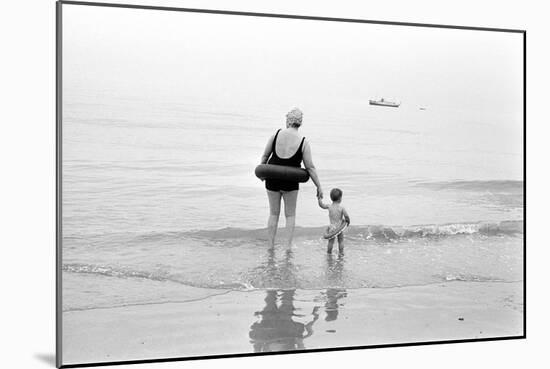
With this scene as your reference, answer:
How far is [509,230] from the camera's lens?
21.5ft

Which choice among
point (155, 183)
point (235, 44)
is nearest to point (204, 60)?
point (235, 44)

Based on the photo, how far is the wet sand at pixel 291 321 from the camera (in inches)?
219

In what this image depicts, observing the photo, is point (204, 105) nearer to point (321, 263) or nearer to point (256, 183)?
point (256, 183)

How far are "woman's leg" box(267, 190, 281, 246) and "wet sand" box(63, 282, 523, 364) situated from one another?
363 mm

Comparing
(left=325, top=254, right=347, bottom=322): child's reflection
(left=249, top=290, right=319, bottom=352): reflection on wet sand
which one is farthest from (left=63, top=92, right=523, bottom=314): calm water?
(left=249, top=290, right=319, bottom=352): reflection on wet sand

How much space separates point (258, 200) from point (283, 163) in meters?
0.28

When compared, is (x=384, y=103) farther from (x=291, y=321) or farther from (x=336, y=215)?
(x=291, y=321)

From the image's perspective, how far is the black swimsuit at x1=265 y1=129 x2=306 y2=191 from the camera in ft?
19.7

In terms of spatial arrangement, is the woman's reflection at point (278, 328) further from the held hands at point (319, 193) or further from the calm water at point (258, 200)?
the held hands at point (319, 193)

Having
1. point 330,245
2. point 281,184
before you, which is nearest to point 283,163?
point 281,184

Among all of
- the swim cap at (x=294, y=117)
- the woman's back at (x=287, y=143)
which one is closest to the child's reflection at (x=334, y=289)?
the woman's back at (x=287, y=143)

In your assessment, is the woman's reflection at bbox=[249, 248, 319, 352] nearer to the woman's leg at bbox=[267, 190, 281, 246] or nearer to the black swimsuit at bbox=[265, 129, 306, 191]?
the woman's leg at bbox=[267, 190, 281, 246]

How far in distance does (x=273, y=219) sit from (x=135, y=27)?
1430 mm

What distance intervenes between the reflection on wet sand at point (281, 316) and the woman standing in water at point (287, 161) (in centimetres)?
18
